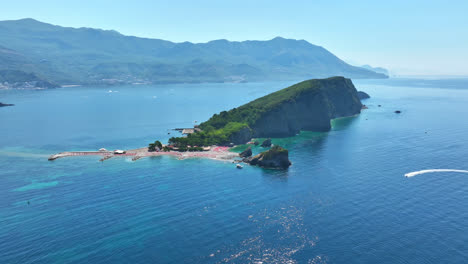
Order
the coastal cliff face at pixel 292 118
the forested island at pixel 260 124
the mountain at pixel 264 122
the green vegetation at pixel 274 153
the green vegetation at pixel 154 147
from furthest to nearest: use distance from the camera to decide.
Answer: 1. the coastal cliff face at pixel 292 118
2. the mountain at pixel 264 122
3. the forested island at pixel 260 124
4. the green vegetation at pixel 154 147
5. the green vegetation at pixel 274 153

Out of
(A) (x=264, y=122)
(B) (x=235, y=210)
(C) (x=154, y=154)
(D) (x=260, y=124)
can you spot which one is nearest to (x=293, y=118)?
(A) (x=264, y=122)

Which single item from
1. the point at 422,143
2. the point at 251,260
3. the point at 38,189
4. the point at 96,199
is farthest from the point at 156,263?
the point at 422,143

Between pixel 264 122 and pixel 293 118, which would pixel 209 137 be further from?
pixel 293 118

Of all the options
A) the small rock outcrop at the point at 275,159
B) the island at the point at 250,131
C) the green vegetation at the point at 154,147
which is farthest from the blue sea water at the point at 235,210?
the green vegetation at the point at 154,147

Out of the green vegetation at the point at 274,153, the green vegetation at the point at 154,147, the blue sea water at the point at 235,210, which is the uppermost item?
the green vegetation at the point at 274,153

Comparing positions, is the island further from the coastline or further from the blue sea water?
the blue sea water

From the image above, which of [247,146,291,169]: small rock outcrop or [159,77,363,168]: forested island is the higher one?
[159,77,363,168]: forested island

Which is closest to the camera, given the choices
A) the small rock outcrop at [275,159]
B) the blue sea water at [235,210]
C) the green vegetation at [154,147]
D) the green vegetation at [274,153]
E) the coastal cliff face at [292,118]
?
the blue sea water at [235,210]

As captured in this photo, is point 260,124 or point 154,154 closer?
point 154,154

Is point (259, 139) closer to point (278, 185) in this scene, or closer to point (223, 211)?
point (278, 185)

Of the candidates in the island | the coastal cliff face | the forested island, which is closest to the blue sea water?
the island

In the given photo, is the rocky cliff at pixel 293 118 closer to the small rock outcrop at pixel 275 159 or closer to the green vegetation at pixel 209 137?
the green vegetation at pixel 209 137
